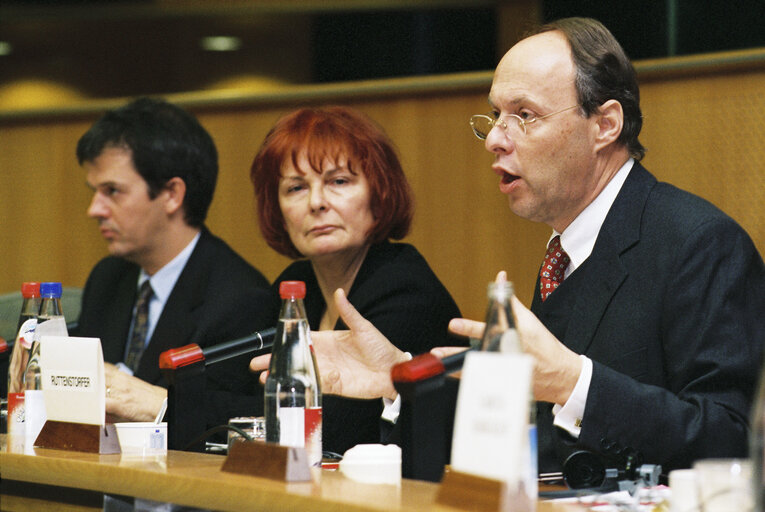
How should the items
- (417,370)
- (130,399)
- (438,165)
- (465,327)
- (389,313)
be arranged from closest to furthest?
(417,370), (465,327), (130,399), (389,313), (438,165)

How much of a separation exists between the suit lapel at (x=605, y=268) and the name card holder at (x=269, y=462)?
2.29 ft

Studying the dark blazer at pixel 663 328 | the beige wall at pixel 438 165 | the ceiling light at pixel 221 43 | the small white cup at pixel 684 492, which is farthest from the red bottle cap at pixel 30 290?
the ceiling light at pixel 221 43

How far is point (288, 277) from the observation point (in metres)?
2.71

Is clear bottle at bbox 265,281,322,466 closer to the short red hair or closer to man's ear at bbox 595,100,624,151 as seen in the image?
man's ear at bbox 595,100,624,151

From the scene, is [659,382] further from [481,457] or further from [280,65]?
[280,65]

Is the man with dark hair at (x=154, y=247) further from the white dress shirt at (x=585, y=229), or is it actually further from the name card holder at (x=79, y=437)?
the name card holder at (x=79, y=437)

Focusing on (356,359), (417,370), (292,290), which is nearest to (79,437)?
(292,290)

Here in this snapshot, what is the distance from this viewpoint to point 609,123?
6.41 ft

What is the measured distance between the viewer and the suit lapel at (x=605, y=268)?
178 cm

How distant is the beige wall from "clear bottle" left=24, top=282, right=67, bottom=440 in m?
1.54

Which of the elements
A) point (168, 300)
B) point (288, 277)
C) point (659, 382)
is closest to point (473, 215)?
point (288, 277)

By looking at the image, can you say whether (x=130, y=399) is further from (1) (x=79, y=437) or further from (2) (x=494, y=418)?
(2) (x=494, y=418)

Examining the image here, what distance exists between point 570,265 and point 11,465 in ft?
3.54

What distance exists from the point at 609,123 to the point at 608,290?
1.21 feet
